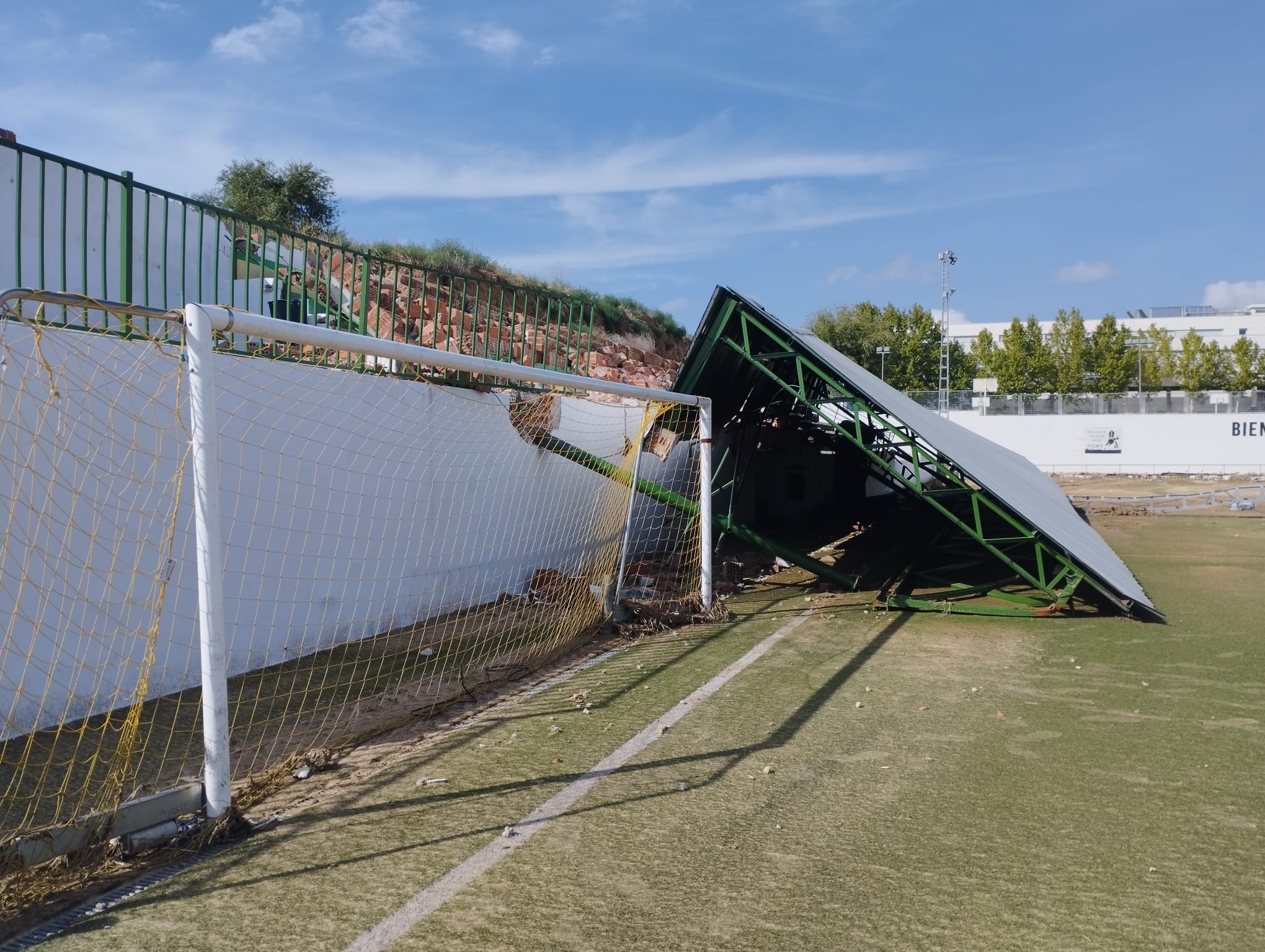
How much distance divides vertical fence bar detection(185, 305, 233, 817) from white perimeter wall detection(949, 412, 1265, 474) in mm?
37057

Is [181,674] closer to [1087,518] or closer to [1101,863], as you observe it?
[1101,863]

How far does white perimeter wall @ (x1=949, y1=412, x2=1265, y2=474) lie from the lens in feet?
115

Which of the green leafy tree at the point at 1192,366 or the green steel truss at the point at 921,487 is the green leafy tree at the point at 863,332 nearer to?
the green leafy tree at the point at 1192,366

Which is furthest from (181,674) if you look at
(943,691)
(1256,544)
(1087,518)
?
(1087,518)

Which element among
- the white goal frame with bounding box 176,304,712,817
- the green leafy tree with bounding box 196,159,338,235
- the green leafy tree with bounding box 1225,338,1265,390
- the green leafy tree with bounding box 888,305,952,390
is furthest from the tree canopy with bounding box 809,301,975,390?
the white goal frame with bounding box 176,304,712,817

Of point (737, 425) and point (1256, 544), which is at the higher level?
point (737, 425)

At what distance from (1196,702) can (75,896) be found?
244 inches

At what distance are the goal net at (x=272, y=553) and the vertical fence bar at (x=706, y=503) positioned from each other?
24 cm

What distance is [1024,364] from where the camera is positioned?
54750 mm

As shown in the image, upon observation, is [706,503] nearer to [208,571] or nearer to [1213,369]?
[208,571]

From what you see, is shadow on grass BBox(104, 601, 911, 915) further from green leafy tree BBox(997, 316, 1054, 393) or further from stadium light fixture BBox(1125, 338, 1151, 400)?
green leafy tree BBox(997, 316, 1054, 393)

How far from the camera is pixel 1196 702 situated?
18.6 ft

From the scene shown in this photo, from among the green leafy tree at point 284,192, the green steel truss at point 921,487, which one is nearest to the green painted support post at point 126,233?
the green steel truss at point 921,487

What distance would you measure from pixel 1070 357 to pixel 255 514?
5747cm
